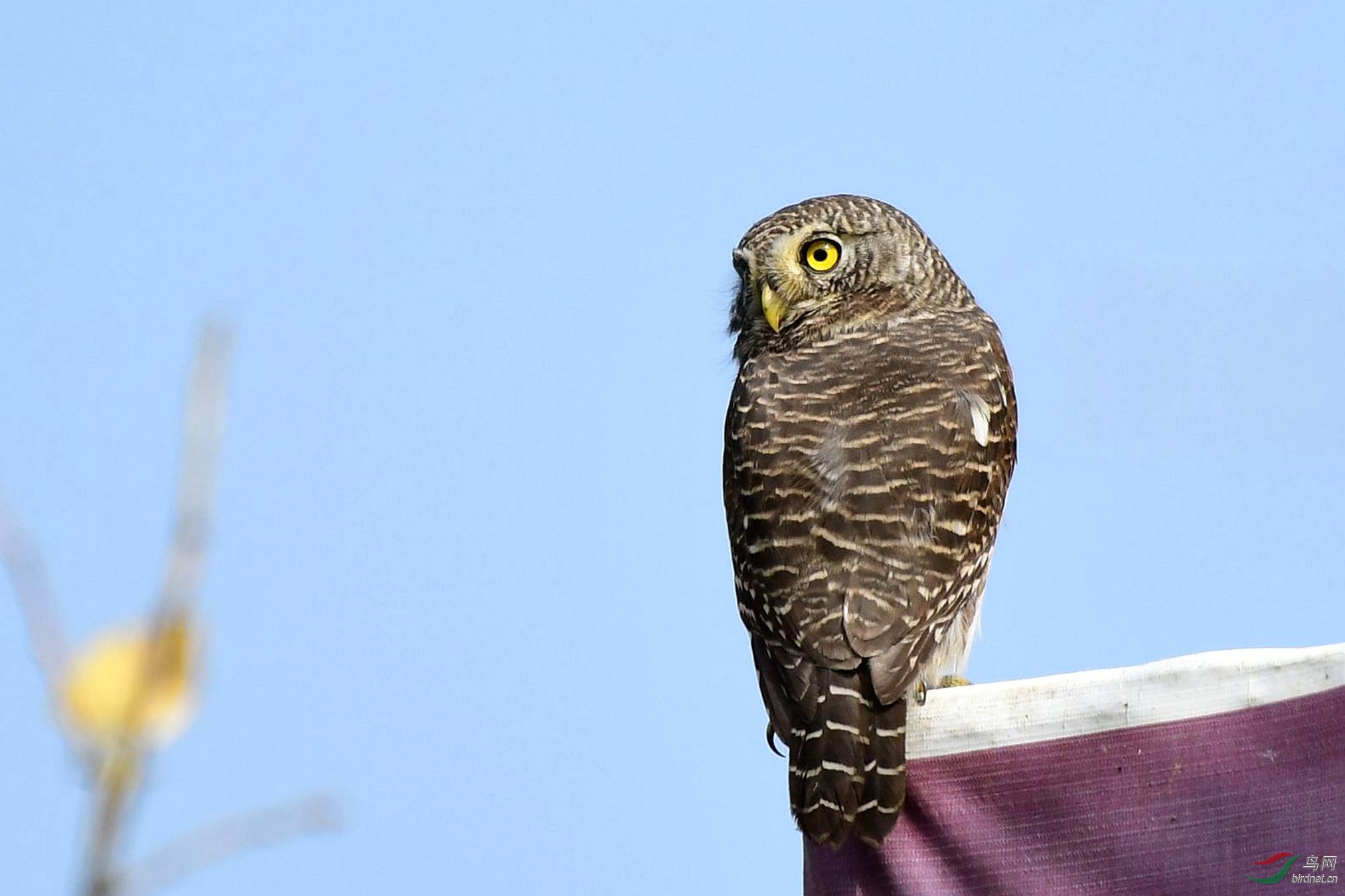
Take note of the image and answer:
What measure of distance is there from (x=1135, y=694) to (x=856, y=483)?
6.78ft

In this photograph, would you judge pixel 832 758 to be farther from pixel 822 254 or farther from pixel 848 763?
pixel 822 254

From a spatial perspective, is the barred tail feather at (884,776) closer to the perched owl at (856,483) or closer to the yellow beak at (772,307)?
the perched owl at (856,483)

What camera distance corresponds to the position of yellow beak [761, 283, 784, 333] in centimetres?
719

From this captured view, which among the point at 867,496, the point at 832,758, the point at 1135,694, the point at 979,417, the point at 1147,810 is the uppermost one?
the point at 979,417

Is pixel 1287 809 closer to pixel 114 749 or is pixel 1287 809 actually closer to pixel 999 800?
pixel 999 800

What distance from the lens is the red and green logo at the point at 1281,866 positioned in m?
3.17

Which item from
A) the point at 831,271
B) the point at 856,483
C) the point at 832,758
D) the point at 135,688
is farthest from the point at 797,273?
the point at 135,688

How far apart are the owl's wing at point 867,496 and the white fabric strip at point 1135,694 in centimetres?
79

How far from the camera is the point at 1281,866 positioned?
10.4ft

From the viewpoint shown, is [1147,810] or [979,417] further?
[979,417]

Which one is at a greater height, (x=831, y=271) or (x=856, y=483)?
(x=831, y=271)

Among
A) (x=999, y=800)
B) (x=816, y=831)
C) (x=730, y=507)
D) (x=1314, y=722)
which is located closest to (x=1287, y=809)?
(x=1314, y=722)

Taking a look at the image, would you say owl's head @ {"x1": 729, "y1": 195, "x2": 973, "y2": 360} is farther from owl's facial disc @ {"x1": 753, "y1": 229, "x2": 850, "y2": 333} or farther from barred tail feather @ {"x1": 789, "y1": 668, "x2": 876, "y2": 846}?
barred tail feather @ {"x1": 789, "y1": 668, "x2": 876, "y2": 846}
